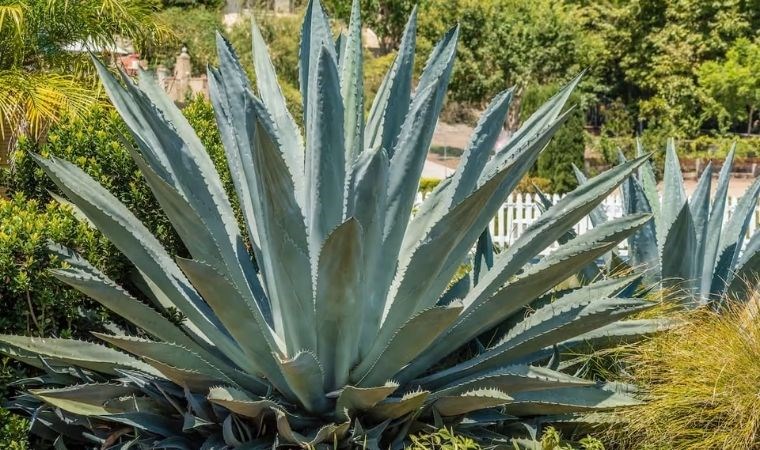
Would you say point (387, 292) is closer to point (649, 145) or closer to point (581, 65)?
point (649, 145)

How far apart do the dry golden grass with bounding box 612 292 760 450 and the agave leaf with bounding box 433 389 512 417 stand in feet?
2.27

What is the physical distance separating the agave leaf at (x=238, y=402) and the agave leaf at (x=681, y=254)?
2.10 m

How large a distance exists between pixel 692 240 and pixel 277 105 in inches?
80.2

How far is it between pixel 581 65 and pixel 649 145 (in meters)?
5.79

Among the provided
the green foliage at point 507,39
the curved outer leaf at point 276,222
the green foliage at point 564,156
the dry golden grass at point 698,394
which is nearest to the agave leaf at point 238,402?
the curved outer leaf at point 276,222

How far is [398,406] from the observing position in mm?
2783

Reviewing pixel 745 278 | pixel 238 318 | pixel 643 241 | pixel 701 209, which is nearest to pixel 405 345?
pixel 238 318

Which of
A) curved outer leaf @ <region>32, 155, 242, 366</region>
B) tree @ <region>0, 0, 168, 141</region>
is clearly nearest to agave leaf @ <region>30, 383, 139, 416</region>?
curved outer leaf @ <region>32, 155, 242, 366</region>

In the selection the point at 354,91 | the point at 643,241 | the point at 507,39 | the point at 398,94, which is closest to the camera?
the point at 354,91

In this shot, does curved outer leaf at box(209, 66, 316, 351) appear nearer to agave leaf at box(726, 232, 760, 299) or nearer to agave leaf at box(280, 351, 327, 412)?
agave leaf at box(280, 351, 327, 412)

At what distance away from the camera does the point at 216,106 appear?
134 inches

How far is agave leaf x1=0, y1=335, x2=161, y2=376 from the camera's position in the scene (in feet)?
9.77

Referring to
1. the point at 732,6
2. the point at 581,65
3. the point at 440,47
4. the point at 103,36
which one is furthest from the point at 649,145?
the point at 440,47

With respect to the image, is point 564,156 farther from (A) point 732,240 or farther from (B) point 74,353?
(B) point 74,353
